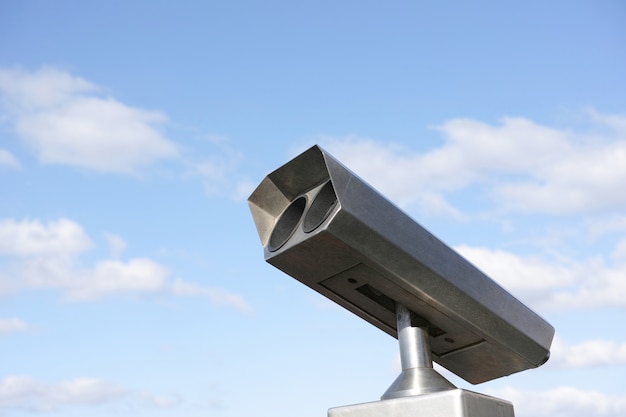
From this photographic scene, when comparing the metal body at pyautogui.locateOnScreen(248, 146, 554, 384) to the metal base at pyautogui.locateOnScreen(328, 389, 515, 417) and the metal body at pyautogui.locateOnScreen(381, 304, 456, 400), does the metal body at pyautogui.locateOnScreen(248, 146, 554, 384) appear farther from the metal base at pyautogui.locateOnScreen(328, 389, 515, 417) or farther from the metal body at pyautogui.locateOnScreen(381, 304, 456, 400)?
the metal base at pyautogui.locateOnScreen(328, 389, 515, 417)

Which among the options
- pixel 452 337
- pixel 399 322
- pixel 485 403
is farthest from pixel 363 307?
pixel 485 403

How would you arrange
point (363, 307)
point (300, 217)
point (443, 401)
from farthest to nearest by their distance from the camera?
point (363, 307), point (300, 217), point (443, 401)

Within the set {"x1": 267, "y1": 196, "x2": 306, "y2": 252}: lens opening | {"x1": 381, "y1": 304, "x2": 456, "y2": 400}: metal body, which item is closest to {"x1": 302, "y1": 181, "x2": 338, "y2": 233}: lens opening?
{"x1": 267, "y1": 196, "x2": 306, "y2": 252}: lens opening

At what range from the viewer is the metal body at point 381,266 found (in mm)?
2738

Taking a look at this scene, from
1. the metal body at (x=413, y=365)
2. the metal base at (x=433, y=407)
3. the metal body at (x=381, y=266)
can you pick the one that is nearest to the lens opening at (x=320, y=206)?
the metal body at (x=381, y=266)

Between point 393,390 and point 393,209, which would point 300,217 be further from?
point 393,390

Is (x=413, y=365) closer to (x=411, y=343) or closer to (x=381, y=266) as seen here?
(x=411, y=343)

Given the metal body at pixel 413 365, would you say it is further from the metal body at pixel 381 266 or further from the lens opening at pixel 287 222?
the lens opening at pixel 287 222

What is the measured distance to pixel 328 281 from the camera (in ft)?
10.0

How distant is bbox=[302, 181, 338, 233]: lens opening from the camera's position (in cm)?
285

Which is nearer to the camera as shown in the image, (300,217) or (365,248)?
(365,248)

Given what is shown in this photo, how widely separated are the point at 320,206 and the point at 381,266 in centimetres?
33

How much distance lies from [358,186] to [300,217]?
0.38 meters

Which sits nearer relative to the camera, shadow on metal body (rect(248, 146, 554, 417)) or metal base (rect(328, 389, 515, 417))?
metal base (rect(328, 389, 515, 417))
